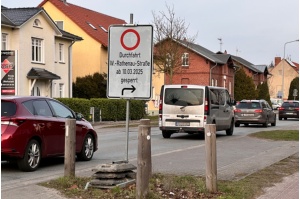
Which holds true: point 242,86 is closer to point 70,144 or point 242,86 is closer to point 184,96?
point 184,96

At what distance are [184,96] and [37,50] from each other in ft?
69.0

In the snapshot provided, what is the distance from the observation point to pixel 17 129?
11016 millimetres

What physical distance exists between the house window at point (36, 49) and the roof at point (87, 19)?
11.2m

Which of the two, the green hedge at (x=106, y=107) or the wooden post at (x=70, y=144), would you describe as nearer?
the wooden post at (x=70, y=144)

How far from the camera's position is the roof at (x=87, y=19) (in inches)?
2032

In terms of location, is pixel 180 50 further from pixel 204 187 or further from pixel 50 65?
pixel 204 187

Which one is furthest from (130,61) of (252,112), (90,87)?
(90,87)

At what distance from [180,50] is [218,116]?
2378 cm

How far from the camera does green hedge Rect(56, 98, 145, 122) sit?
112 feet

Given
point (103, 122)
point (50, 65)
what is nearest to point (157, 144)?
point (103, 122)

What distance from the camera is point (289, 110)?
4747 centimetres

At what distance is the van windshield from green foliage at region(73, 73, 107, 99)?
25759 mm

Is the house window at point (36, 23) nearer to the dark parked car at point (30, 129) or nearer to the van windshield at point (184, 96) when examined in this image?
the van windshield at point (184, 96)

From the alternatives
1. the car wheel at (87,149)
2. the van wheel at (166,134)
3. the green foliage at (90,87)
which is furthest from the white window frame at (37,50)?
the car wheel at (87,149)
